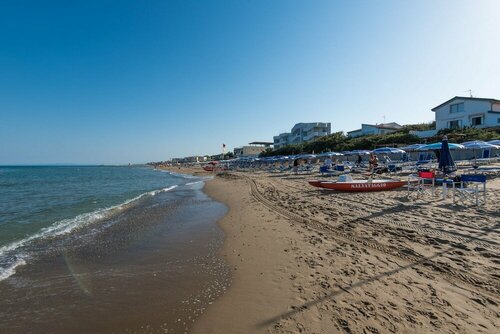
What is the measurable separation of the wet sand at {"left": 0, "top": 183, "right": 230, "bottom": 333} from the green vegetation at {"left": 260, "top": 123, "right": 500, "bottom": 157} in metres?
18.3

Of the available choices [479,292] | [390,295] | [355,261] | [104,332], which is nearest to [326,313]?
[390,295]

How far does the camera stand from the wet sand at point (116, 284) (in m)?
3.59

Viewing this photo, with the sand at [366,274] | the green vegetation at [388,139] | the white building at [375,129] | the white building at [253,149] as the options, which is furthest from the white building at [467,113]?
the white building at [253,149]

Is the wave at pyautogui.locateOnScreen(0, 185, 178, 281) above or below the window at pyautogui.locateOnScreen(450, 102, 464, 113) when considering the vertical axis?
below

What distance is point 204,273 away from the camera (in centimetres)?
502

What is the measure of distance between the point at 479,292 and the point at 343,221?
3.98 m

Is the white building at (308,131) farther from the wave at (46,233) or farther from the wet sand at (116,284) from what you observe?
the wet sand at (116,284)

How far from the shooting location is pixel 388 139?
132ft

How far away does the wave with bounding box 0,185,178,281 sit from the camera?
5.68 meters

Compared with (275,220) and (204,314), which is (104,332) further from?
(275,220)

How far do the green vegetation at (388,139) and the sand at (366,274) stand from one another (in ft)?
46.1

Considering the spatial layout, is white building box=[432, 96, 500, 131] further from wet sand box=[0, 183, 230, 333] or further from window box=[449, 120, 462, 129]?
wet sand box=[0, 183, 230, 333]

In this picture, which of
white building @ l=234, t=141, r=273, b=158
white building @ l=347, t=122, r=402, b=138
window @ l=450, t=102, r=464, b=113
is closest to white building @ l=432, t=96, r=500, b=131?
window @ l=450, t=102, r=464, b=113

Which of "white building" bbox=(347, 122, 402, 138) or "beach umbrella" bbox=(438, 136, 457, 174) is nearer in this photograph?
"beach umbrella" bbox=(438, 136, 457, 174)
